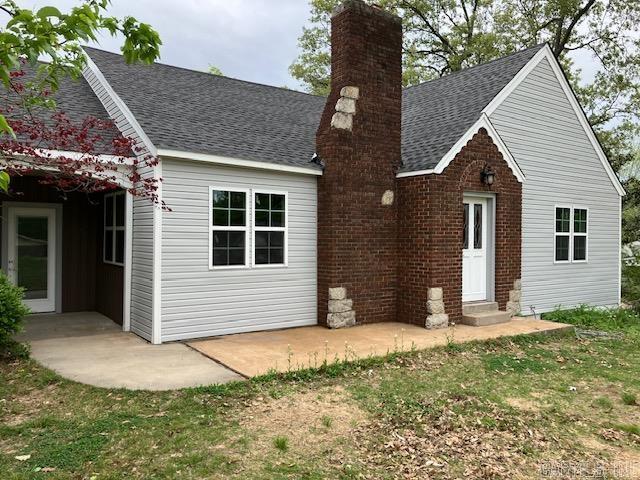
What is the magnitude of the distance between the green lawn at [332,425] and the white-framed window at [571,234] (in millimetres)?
6205

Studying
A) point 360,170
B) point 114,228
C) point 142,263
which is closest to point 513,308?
point 360,170

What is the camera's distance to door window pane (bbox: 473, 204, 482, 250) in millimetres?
10102

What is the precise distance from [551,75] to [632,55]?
13716mm

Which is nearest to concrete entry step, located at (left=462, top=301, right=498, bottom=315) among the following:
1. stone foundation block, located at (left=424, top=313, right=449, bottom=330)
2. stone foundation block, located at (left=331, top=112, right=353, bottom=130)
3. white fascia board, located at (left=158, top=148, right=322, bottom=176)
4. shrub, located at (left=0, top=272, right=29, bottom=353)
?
stone foundation block, located at (left=424, top=313, right=449, bottom=330)

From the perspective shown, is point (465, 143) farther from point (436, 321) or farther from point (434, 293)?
point (436, 321)

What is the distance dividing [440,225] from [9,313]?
23.2ft

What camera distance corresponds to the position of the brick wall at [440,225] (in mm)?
9094

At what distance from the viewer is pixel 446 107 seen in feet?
38.8

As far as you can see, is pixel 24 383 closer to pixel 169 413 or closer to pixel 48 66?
pixel 169 413

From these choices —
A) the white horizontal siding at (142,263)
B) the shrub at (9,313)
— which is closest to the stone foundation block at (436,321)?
the white horizontal siding at (142,263)

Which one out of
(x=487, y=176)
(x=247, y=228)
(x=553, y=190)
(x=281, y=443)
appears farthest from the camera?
(x=553, y=190)

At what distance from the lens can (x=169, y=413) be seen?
4754mm

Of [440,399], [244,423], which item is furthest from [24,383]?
[440,399]

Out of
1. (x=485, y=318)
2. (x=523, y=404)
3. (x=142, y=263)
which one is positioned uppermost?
(x=142, y=263)
